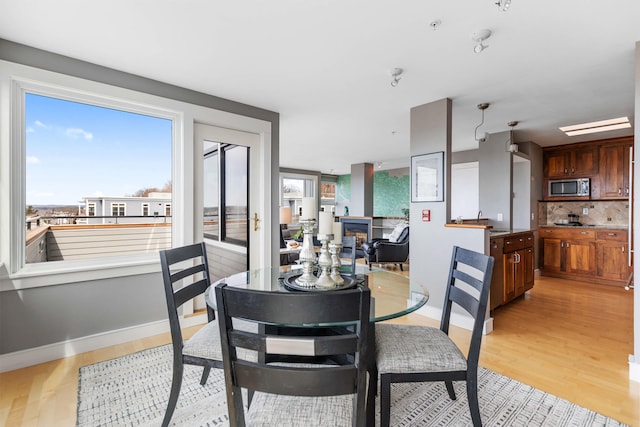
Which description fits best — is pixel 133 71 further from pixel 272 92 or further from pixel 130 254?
pixel 130 254

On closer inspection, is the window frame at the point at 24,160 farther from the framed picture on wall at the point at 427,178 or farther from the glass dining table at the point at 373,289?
the framed picture on wall at the point at 427,178

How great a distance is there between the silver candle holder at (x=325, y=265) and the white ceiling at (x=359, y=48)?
1.37 meters

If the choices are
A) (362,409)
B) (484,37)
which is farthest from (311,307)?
(484,37)

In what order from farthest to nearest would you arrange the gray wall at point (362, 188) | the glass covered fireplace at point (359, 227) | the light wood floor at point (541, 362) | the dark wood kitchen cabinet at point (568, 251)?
the gray wall at point (362, 188) < the glass covered fireplace at point (359, 227) < the dark wood kitchen cabinet at point (568, 251) < the light wood floor at point (541, 362)

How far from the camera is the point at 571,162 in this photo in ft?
17.5

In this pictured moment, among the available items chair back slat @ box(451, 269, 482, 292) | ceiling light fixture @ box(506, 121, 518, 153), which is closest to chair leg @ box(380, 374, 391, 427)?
chair back slat @ box(451, 269, 482, 292)

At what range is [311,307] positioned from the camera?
93cm

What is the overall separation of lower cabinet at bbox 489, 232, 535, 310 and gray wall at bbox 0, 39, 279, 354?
347cm

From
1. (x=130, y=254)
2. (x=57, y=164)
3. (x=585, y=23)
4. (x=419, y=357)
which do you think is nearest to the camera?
(x=419, y=357)

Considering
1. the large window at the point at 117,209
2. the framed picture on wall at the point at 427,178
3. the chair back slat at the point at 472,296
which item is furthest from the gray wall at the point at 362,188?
the chair back slat at the point at 472,296

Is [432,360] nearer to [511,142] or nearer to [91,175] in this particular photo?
[91,175]

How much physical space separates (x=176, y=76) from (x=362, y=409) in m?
2.97

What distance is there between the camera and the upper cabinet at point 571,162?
5129 mm

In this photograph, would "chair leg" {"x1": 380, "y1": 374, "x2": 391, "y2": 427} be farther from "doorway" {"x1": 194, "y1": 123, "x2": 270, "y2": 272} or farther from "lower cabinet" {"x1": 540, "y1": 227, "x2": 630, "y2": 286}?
"lower cabinet" {"x1": 540, "y1": 227, "x2": 630, "y2": 286}
